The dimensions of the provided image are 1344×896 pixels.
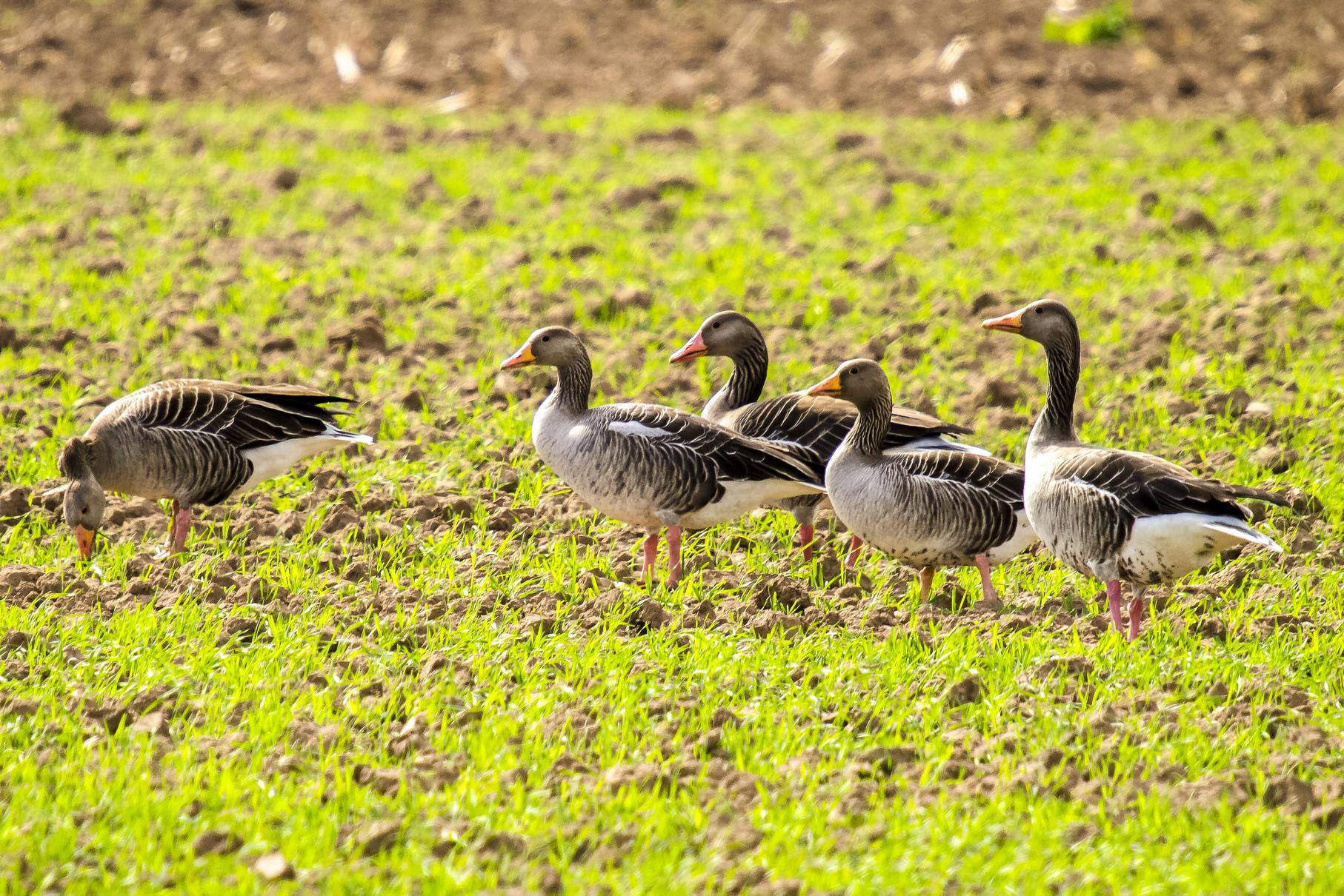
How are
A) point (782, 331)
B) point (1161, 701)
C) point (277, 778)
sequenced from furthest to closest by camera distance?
point (782, 331) → point (1161, 701) → point (277, 778)

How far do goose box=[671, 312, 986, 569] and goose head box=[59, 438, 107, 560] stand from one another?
11.1ft

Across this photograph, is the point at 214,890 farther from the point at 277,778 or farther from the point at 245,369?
the point at 245,369

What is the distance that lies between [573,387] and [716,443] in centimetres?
105

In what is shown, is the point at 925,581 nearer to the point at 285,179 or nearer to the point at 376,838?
the point at 376,838

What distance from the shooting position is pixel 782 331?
39.4 ft

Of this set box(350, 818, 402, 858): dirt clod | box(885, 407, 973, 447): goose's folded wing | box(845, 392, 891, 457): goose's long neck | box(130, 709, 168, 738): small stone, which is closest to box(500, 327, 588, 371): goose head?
box(845, 392, 891, 457): goose's long neck

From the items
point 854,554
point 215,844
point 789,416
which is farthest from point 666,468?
point 215,844

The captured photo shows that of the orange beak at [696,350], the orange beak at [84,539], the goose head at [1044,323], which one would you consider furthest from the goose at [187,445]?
the goose head at [1044,323]

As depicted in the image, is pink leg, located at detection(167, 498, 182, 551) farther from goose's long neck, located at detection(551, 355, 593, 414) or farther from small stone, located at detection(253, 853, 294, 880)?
small stone, located at detection(253, 853, 294, 880)

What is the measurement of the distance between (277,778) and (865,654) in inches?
107

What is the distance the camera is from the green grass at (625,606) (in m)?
5.38

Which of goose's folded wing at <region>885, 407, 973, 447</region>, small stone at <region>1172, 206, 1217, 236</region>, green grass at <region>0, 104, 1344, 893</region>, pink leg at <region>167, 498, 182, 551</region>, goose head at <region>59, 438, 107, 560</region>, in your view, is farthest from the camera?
small stone at <region>1172, 206, 1217, 236</region>

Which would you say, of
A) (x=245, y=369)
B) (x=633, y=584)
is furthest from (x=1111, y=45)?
(x=633, y=584)

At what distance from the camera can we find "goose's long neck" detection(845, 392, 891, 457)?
797cm
